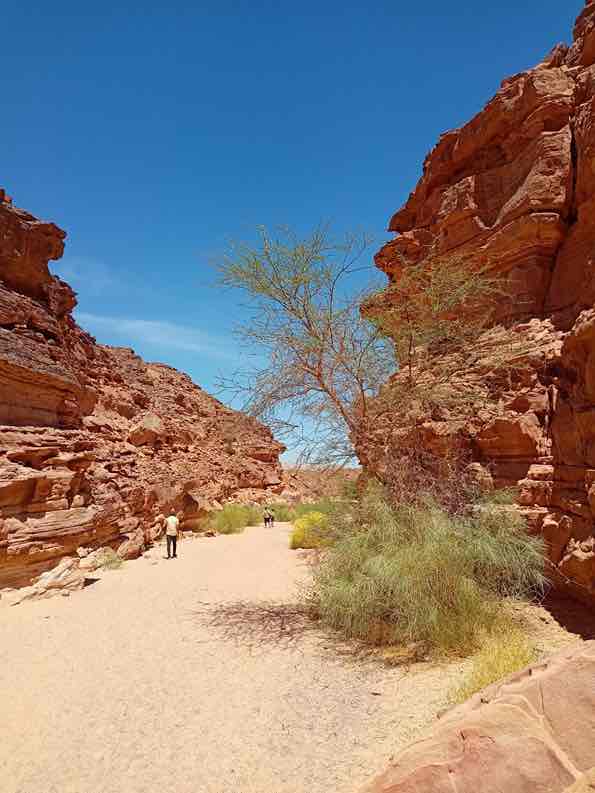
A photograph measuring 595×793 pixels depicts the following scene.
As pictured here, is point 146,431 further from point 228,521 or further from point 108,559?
point 108,559

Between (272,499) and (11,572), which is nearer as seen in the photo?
(11,572)

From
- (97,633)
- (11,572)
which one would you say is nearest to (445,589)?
(97,633)

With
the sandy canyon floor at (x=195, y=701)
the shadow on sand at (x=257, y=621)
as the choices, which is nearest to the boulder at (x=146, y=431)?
the sandy canyon floor at (x=195, y=701)

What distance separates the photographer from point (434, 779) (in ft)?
6.52

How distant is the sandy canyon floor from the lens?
141 inches

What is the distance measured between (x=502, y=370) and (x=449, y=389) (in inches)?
36.5

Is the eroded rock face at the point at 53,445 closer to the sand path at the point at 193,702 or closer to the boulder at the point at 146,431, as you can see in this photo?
the boulder at the point at 146,431

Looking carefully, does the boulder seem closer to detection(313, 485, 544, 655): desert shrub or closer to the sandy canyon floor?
the sandy canyon floor

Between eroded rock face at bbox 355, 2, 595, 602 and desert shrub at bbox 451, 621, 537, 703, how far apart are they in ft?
4.94

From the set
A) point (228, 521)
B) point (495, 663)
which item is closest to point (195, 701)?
point (495, 663)

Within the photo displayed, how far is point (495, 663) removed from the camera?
14.2ft

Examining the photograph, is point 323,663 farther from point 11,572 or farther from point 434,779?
point 11,572

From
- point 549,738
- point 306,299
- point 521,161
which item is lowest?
point 549,738

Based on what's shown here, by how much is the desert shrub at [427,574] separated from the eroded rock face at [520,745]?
3.56 meters
